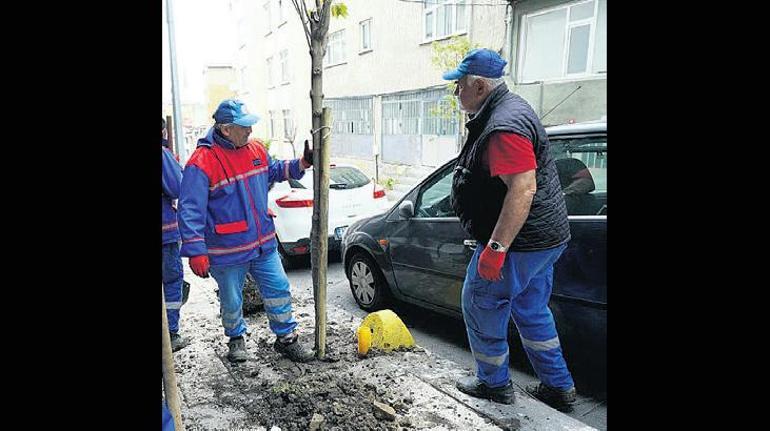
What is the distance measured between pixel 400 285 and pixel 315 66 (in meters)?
2.12

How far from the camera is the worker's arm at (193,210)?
3150 mm

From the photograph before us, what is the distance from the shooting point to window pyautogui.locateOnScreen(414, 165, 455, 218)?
3.99 metres

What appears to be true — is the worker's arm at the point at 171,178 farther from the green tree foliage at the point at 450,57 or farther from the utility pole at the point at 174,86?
the green tree foliage at the point at 450,57

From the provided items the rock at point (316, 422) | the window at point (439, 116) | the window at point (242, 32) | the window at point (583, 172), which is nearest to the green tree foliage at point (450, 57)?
the window at point (439, 116)

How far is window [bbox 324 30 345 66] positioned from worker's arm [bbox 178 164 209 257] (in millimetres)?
16850

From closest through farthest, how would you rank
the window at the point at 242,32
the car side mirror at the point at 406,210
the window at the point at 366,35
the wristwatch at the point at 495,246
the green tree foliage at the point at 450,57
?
the wristwatch at the point at 495,246, the car side mirror at the point at 406,210, the green tree foliage at the point at 450,57, the window at the point at 366,35, the window at the point at 242,32

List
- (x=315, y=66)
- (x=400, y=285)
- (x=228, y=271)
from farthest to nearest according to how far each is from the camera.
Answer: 1. (x=400, y=285)
2. (x=228, y=271)
3. (x=315, y=66)

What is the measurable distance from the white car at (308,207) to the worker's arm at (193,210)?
2.61 meters

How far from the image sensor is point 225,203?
3.29 meters

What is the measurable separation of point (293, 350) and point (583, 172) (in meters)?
2.30

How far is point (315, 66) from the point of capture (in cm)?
296
